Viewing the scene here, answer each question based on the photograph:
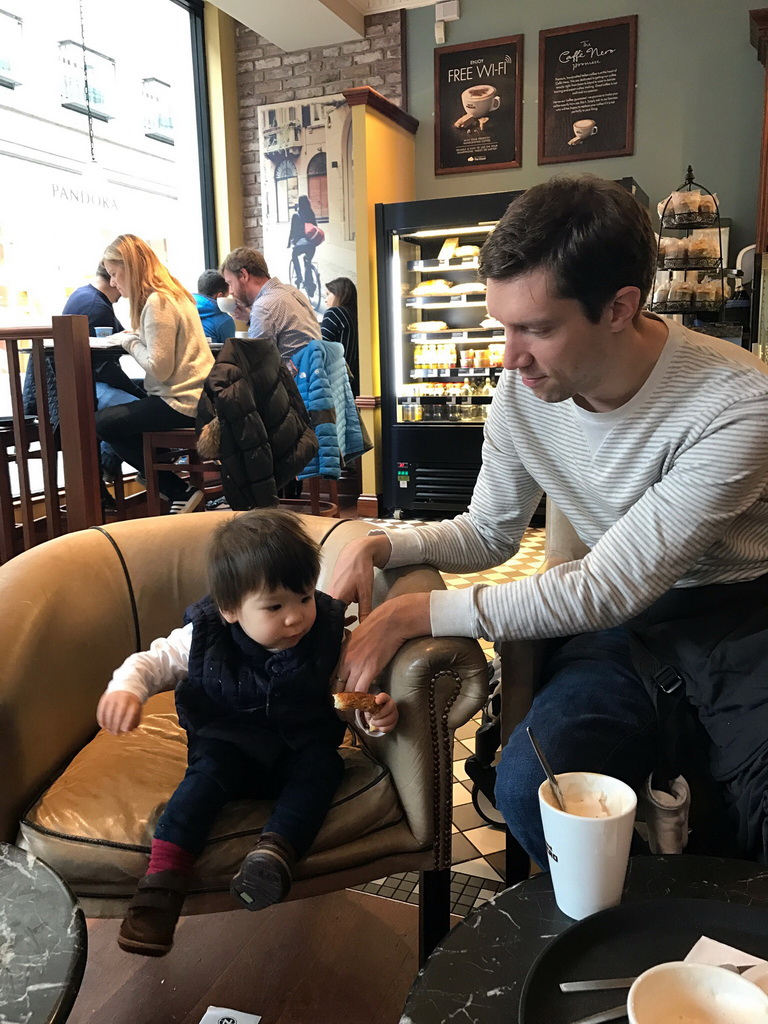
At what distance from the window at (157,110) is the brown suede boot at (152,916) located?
5971 millimetres

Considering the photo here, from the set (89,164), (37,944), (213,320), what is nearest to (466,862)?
(37,944)

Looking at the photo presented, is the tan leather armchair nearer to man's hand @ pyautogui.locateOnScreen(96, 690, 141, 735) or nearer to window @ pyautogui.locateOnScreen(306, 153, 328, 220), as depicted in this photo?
man's hand @ pyautogui.locateOnScreen(96, 690, 141, 735)

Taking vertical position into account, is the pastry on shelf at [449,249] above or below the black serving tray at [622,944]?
above

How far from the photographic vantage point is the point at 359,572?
1.63 metres

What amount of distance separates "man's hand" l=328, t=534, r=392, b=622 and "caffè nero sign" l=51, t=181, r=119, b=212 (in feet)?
14.9

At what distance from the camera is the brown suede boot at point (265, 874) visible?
1.29 m

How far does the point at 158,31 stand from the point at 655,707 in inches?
251

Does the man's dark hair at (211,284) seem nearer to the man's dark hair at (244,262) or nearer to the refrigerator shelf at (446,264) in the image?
the man's dark hair at (244,262)

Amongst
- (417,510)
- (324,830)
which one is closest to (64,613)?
(324,830)

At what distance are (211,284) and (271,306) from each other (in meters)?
1.06

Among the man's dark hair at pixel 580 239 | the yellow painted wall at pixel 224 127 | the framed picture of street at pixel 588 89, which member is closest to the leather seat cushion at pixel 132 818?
the man's dark hair at pixel 580 239

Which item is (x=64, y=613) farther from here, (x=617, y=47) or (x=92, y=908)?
(x=617, y=47)

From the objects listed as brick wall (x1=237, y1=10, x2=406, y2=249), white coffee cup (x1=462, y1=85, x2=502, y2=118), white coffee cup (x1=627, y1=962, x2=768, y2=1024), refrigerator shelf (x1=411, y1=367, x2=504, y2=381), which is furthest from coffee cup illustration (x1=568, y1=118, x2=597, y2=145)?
white coffee cup (x1=627, y1=962, x2=768, y2=1024)

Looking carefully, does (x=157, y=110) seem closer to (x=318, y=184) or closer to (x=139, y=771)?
(x=318, y=184)
